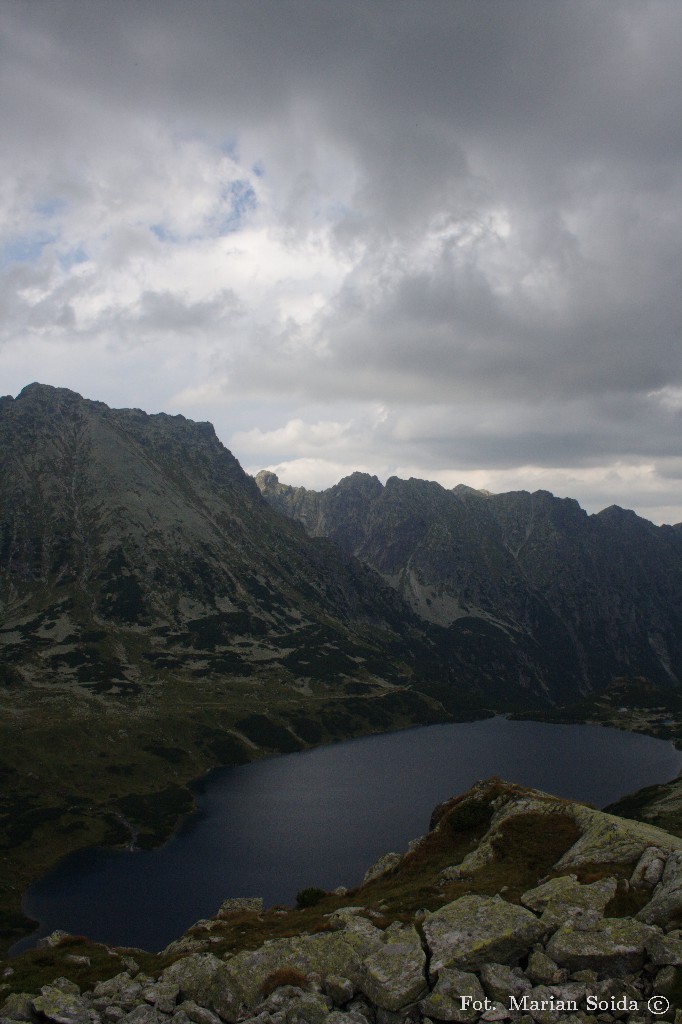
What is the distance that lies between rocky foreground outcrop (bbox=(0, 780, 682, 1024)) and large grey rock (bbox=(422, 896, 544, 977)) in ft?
0.19

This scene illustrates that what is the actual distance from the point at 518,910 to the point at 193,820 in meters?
173

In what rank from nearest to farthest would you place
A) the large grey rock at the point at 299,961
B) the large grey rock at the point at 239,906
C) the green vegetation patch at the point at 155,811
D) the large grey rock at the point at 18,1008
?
1. the large grey rock at the point at 299,961
2. the large grey rock at the point at 18,1008
3. the large grey rock at the point at 239,906
4. the green vegetation patch at the point at 155,811

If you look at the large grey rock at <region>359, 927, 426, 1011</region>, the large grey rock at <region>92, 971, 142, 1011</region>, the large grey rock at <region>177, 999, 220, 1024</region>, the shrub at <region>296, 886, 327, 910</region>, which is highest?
the large grey rock at <region>359, 927, 426, 1011</region>

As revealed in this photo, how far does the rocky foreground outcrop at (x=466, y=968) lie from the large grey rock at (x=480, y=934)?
2.3 inches

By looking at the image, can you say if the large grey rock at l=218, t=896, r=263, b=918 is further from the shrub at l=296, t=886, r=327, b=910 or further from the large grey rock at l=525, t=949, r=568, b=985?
the large grey rock at l=525, t=949, r=568, b=985

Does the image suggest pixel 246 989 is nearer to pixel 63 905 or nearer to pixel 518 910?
pixel 518 910

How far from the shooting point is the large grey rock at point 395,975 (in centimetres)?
2558

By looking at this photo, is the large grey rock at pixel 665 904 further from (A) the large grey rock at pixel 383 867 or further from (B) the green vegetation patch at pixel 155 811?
(B) the green vegetation patch at pixel 155 811

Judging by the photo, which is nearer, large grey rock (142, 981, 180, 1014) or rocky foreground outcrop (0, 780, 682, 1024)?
rocky foreground outcrop (0, 780, 682, 1024)

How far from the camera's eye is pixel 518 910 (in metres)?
29.8

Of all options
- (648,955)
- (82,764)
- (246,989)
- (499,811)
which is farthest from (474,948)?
(82,764)

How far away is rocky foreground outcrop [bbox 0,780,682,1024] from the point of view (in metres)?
23.9

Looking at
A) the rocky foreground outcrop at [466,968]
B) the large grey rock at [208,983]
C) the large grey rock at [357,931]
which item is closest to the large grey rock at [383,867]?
the large grey rock at [357,931]

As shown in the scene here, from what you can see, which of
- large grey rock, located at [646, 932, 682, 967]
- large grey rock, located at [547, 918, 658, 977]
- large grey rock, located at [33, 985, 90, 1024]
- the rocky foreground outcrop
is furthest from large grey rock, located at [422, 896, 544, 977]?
large grey rock, located at [33, 985, 90, 1024]
